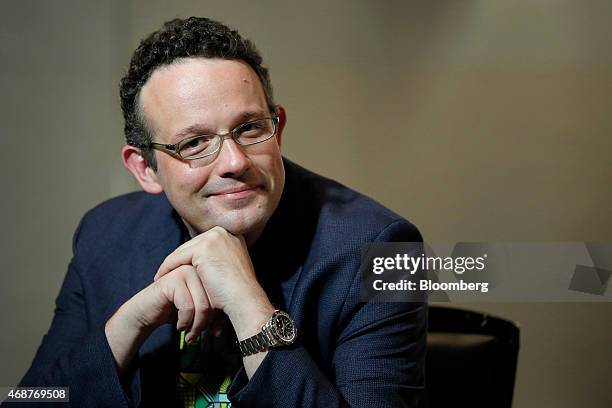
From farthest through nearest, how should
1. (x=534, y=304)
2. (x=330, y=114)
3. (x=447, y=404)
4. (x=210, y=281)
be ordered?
(x=330, y=114) < (x=534, y=304) < (x=447, y=404) < (x=210, y=281)

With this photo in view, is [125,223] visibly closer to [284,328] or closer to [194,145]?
[194,145]

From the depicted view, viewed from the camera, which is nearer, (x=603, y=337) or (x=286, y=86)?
(x=603, y=337)

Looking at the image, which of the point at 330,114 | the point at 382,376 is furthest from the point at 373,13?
the point at 382,376

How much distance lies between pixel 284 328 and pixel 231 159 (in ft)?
1.04

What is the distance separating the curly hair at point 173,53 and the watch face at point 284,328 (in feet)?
1.44

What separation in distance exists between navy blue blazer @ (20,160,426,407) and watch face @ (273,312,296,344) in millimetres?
21

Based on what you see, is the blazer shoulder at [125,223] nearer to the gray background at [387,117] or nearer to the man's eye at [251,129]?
the man's eye at [251,129]

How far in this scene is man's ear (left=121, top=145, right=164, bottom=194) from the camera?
141 centimetres

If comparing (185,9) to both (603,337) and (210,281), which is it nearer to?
(210,281)

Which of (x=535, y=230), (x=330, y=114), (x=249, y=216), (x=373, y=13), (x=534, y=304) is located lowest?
(x=534, y=304)

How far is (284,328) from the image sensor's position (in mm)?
1108

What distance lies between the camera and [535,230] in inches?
76.8

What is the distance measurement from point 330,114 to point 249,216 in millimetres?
1084
